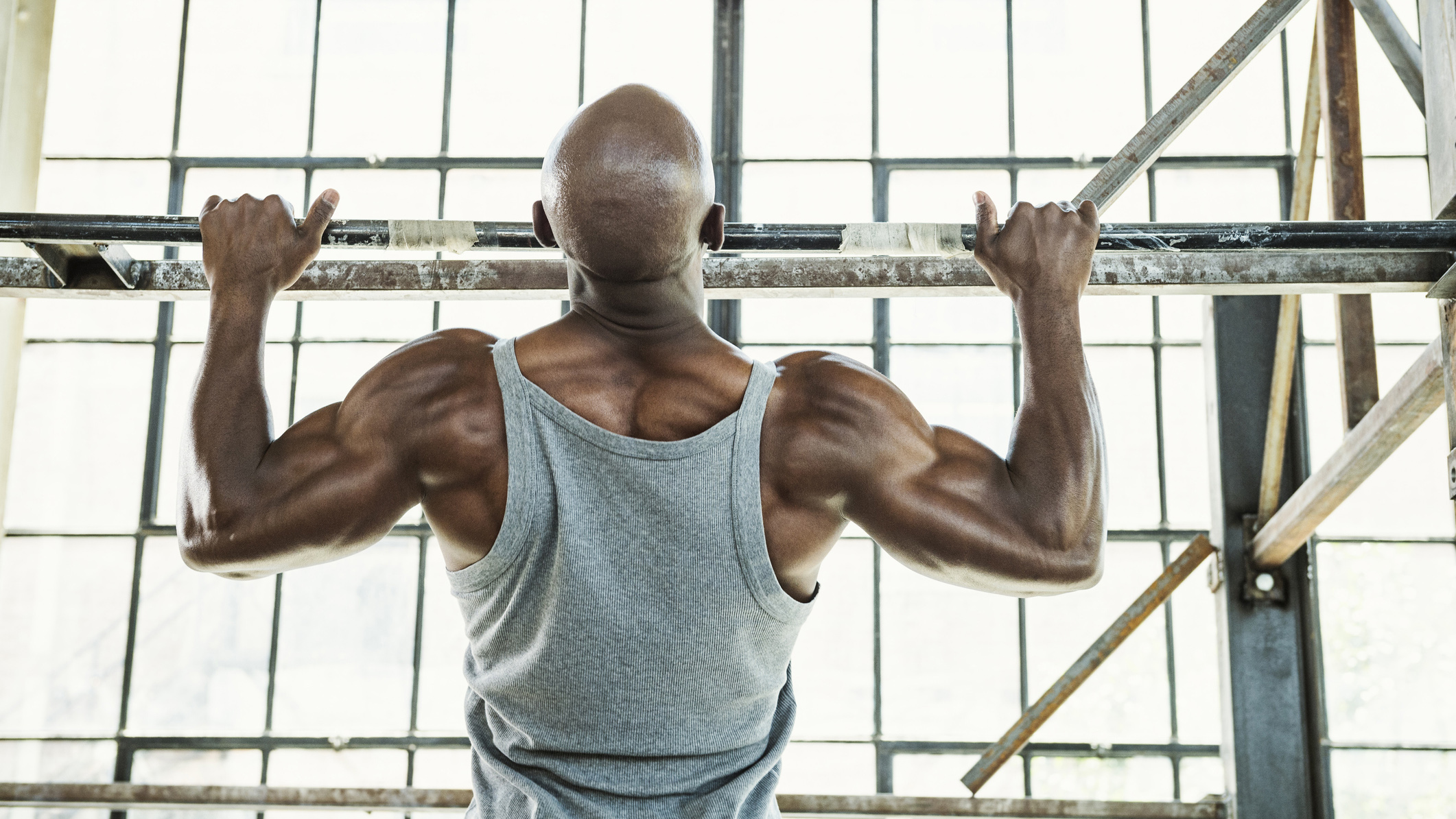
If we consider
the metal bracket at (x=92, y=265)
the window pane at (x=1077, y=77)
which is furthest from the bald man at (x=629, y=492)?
the window pane at (x=1077, y=77)

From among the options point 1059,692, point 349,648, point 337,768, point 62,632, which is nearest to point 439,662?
point 349,648

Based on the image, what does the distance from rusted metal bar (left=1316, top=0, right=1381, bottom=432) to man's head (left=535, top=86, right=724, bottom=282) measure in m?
2.44

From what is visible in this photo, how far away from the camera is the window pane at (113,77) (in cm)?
504

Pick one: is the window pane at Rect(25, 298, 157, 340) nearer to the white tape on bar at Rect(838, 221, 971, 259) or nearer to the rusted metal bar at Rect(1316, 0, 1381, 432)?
the white tape on bar at Rect(838, 221, 971, 259)

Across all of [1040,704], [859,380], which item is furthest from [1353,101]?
[859,380]

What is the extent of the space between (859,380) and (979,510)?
18cm

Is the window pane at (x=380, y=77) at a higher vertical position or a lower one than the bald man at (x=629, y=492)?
higher

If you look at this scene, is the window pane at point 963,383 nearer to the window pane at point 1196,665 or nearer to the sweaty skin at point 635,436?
the window pane at point 1196,665

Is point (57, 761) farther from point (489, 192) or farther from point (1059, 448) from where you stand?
point (1059, 448)

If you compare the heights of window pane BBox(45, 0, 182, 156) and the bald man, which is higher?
window pane BBox(45, 0, 182, 156)

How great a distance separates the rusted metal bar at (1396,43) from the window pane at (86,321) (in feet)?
14.5

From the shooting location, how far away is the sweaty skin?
1.16 metres

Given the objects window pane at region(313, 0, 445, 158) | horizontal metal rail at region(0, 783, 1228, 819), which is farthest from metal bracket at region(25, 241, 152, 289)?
window pane at region(313, 0, 445, 158)

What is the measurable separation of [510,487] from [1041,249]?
2.16 feet
